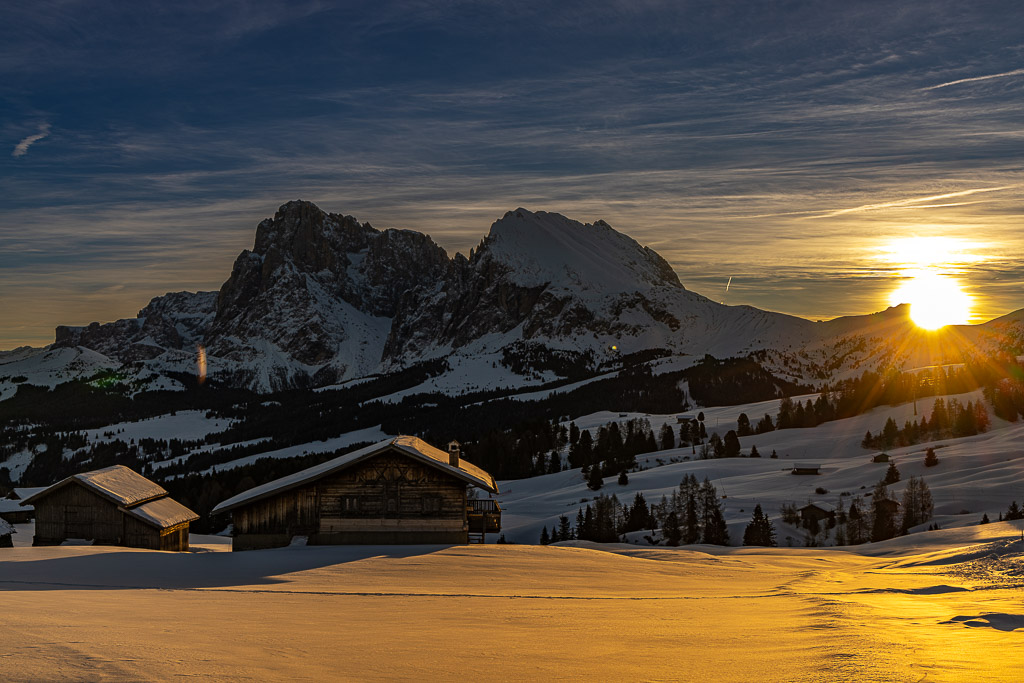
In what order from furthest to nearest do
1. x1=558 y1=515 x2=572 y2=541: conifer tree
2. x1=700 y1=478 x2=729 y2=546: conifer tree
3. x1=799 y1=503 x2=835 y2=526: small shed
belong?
x1=799 y1=503 x2=835 y2=526: small shed
x1=558 y1=515 x2=572 y2=541: conifer tree
x1=700 y1=478 x2=729 y2=546: conifer tree

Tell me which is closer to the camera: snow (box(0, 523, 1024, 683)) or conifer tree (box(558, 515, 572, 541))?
snow (box(0, 523, 1024, 683))

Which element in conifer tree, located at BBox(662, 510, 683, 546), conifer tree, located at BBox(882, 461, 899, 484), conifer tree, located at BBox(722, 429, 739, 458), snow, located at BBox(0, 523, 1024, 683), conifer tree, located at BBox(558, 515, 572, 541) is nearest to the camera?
snow, located at BBox(0, 523, 1024, 683)

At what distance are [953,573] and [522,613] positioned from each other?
18.4 m

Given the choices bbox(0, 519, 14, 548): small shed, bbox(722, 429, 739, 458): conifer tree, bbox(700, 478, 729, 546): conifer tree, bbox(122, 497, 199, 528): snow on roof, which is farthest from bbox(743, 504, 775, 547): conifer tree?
bbox(722, 429, 739, 458): conifer tree

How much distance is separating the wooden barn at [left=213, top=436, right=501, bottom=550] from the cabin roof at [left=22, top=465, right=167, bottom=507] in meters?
8.03

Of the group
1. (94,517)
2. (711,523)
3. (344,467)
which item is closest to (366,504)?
(344,467)

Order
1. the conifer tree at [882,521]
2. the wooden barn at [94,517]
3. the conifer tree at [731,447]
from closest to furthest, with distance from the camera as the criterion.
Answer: the wooden barn at [94,517] → the conifer tree at [882,521] → the conifer tree at [731,447]

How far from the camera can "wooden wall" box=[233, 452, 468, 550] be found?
121 feet

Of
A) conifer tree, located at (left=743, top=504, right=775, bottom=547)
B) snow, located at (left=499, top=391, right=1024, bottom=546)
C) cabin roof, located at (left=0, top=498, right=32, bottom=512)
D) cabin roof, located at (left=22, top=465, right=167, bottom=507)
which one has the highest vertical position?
cabin roof, located at (left=22, top=465, right=167, bottom=507)

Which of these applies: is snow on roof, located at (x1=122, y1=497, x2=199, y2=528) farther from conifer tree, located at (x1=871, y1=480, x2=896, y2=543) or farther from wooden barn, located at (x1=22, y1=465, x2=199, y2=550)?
conifer tree, located at (x1=871, y1=480, x2=896, y2=543)

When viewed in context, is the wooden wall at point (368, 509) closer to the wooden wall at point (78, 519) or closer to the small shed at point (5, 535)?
the wooden wall at point (78, 519)

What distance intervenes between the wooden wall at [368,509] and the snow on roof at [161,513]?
6732 millimetres

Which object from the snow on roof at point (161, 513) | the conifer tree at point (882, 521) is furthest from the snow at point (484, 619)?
the conifer tree at point (882, 521)

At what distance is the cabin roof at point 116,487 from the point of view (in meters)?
41.4
